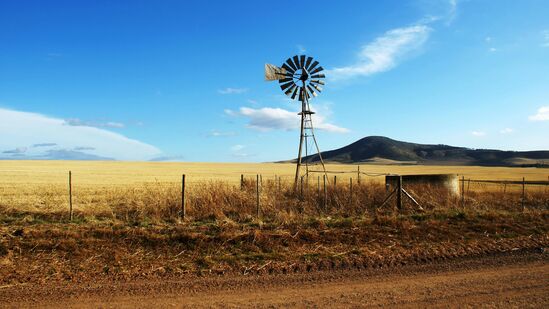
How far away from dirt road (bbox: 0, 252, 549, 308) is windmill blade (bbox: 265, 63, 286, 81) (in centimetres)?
1636

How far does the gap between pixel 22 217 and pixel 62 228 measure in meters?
3.05

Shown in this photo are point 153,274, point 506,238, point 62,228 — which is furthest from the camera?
point 62,228

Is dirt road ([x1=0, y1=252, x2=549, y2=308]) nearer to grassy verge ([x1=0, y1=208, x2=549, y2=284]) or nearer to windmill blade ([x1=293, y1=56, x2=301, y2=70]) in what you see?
grassy verge ([x1=0, y1=208, x2=549, y2=284])

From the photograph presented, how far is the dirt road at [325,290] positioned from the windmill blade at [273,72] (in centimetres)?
1636

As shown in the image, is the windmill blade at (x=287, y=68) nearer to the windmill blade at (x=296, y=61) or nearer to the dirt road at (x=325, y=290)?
the windmill blade at (x=296, y=61)

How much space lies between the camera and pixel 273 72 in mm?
22516

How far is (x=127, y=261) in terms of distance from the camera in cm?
794

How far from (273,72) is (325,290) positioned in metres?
17.6

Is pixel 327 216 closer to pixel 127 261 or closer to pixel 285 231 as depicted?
pixel 285 231

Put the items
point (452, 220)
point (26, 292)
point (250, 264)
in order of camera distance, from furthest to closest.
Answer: point (452, 220), point (250, 264), point (26, 292)

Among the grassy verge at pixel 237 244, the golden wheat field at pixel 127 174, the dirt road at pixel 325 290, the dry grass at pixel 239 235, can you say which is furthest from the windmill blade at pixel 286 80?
the dirt road at pixel 325 290

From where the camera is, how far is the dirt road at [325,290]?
571 centimetres

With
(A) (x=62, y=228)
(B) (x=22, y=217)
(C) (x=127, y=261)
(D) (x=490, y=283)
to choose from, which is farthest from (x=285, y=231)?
(B) (x=22, y=217)

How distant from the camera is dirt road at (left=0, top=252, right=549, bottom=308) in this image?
571 cm
